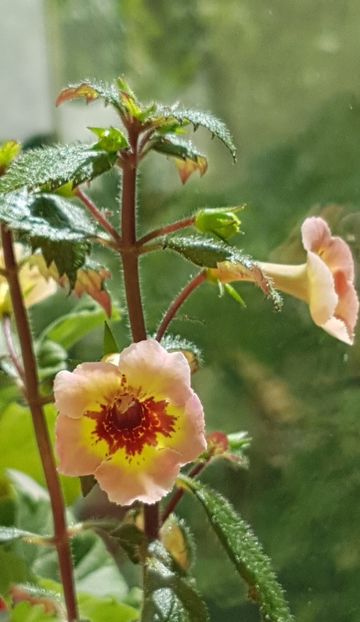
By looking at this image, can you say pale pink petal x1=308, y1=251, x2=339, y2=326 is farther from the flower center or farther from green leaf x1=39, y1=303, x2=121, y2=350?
green leaf x1=39, y1=303, x2=121, y2=350

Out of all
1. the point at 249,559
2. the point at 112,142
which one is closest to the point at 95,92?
the point at 112,142

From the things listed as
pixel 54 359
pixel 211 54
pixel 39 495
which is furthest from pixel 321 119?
pixel 39 495

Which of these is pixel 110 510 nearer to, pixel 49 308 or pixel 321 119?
pixel 49 308

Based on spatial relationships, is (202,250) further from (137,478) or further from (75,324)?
(75,324)

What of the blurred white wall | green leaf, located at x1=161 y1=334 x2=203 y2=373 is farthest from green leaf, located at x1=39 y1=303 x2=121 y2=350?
the blurred white wall

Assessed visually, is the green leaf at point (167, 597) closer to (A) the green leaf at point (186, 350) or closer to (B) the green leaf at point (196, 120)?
(A) the green leaf at point (186, 350)

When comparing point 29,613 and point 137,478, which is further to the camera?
point 29,613

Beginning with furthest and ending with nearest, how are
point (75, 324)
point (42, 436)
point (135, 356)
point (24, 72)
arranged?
point (24, 72)
point (75, 324)
point (42, 436)
point (135, 356)
